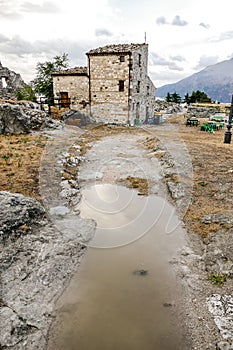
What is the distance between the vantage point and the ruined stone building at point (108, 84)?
86.3 ft

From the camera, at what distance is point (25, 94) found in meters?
34.6

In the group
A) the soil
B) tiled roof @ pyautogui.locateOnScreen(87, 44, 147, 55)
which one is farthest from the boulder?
tiled roof @ pyautogui.locateOnScreen(87, 44, 147, 55)

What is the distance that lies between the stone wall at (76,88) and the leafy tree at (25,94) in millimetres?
6744

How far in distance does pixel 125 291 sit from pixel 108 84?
25.1 meters

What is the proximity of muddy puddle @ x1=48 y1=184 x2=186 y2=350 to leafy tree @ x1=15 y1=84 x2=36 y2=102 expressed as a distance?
2932 centimetres

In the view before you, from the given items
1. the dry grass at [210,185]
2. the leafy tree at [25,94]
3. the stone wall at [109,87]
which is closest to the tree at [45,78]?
the leafy tree at [25,94]

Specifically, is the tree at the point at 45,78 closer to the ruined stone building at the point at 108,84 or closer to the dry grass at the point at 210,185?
the ruined stone building at the point at 108,84

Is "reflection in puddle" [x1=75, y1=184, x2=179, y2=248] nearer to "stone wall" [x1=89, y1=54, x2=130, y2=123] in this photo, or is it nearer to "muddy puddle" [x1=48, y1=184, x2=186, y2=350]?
"muddy puddle" [x1=48, y1=184, x2=186, y2=350]

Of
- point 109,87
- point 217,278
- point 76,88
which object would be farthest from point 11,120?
point 217,278

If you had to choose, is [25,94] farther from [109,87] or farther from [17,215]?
[17,215]

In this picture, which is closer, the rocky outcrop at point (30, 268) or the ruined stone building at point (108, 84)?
the rocky outcrop at point (30, 268)

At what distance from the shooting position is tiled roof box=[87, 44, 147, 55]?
25.9 meters

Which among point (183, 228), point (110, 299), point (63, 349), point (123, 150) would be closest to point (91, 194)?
point (183, 228)

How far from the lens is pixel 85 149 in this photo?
17062 mm
